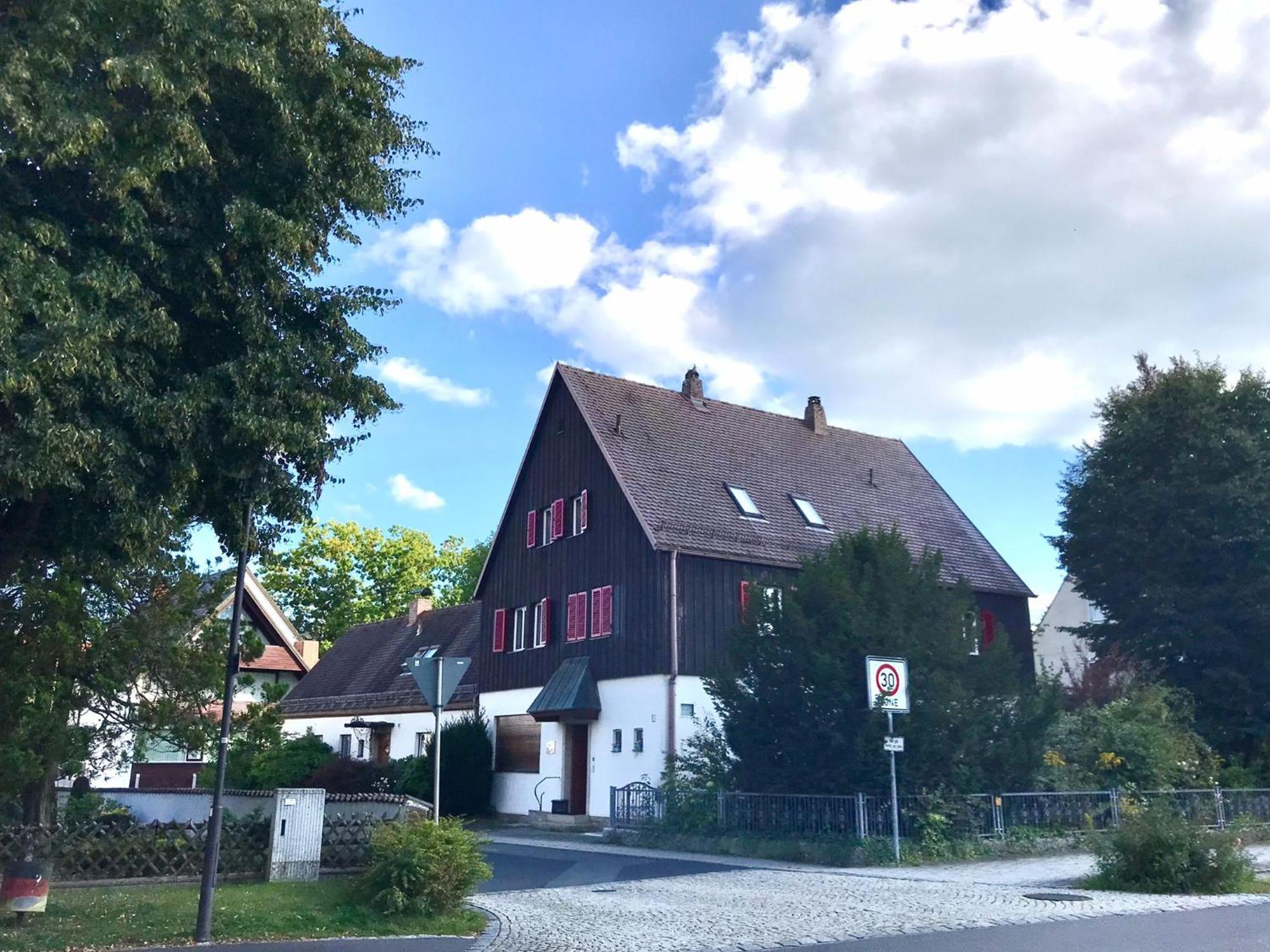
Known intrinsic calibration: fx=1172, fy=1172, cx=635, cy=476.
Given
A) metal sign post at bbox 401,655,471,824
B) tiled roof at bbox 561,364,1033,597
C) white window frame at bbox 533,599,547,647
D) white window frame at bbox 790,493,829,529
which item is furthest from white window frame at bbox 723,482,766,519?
metal sign post at bbox 401,655,471,824

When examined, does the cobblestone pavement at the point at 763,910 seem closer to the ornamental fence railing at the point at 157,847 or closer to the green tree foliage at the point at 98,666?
the ornamental fence railing at the point at 157,847

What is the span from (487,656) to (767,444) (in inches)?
401

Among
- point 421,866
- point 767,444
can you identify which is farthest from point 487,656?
point 421,866

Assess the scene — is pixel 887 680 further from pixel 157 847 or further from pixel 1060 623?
pixel 1060 623

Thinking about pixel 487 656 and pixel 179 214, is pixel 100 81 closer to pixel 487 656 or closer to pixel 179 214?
pixel 179 214

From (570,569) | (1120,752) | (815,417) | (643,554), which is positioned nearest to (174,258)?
(643,554)

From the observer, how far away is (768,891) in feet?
48.4

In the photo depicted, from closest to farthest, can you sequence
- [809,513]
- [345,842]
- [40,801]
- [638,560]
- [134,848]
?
[134,848] < [40,801] < [345,842] < [638,560] < [809,513]

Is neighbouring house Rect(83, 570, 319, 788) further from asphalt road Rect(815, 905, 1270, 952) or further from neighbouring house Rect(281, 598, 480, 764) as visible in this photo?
asphalt road Rect(815, 905, 1270, 952)

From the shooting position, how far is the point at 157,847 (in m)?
14.2

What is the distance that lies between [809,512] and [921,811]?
13.2m

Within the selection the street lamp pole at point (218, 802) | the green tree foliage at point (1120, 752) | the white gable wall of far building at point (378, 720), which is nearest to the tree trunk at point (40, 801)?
the street lamp pole at point (218, 802)

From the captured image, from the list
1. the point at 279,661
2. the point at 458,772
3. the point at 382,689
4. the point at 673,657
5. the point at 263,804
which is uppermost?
the point at 279,661

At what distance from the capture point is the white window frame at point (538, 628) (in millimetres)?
31719
